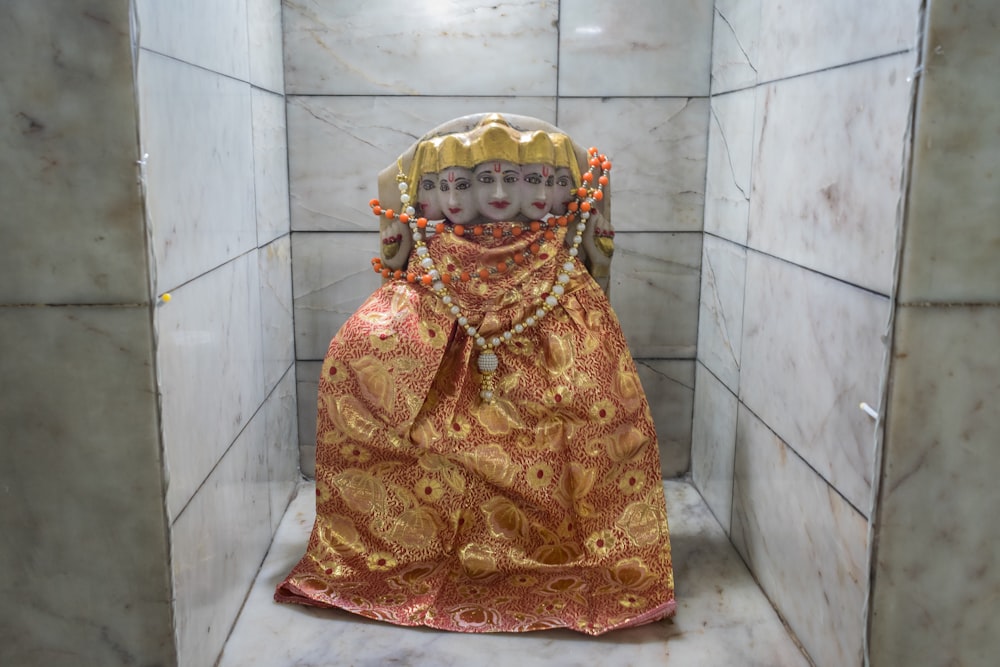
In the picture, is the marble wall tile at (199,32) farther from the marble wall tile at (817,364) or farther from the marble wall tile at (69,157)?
the marble wall tile at (817,364)

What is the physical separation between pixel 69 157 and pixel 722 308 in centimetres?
177

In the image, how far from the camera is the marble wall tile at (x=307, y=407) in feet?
9.50

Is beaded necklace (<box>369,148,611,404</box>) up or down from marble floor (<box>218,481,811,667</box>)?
up

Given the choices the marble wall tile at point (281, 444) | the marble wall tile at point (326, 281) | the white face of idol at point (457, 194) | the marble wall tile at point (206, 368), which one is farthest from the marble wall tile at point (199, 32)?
the marble wall tile at point (281, 444)

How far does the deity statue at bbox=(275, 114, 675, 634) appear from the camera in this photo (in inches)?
83.5

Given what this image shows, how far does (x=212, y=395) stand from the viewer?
1.87m

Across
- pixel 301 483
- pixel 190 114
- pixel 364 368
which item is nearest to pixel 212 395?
pixel 364 368

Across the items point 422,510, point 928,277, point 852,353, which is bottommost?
point 422,510

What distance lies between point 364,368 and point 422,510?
0.37 meters

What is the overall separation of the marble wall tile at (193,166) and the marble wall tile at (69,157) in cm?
4

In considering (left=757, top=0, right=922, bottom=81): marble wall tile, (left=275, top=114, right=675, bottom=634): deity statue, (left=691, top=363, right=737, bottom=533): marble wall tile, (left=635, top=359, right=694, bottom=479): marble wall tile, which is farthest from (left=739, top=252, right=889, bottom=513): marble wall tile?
(left=635, top=359, right=694, bottom=479): marble wall tile

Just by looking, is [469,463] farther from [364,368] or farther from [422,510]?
[364,368]

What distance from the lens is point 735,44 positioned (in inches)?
96.7

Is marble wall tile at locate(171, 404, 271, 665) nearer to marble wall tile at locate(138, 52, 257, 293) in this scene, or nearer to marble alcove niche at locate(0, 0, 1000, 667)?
marble alcove niche at locate(0, 0, 1000, 667)
